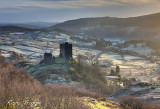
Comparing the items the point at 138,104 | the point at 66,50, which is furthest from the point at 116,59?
the point at 138,104

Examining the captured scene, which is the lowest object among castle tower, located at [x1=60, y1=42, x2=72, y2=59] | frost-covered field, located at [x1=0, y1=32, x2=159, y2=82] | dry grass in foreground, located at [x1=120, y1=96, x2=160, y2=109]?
frost-covered field, located at [x1=0, y1=32, x2=159, y2=82]

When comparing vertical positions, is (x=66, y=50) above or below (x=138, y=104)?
above

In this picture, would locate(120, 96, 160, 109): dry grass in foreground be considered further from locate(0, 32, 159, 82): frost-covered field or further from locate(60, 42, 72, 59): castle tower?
locate(0, 32, 159, 82): frost-covered field

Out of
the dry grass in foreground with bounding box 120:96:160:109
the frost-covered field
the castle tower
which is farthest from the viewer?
the frost-covered field

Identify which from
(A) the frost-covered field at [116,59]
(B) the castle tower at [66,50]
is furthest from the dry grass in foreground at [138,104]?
(A) the frost-covered field at [116,59]

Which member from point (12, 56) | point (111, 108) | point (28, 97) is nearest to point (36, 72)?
point (111, 108)

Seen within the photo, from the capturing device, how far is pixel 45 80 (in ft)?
103

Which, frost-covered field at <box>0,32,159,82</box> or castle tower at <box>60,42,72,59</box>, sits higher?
castle tower at <box>60,42,72,59</box>

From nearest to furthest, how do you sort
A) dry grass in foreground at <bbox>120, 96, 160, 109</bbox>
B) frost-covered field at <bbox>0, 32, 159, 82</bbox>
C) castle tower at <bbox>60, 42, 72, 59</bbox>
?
dry grass in foreground at <bbox>120, 96, 160, 109</bbox>
castle tower at <bbox>60, 42, 72, 59</bbox>
frost-covered field at <bbox>0, 32, 159, 82</bbox>

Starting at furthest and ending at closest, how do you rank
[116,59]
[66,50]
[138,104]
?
1. [116,59]
2. [66,50]
3. [138,104]

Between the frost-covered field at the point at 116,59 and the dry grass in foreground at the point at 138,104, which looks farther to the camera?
the frost-covered field at the point at 116,59

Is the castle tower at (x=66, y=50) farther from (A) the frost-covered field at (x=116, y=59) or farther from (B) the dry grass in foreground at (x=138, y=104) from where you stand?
(A) the frost-covered field at (x=116, y=59)

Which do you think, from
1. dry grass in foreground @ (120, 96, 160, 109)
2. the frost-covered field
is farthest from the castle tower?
the frost-covered field

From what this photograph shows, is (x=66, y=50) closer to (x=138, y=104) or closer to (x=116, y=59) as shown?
(x=138, y=104)
